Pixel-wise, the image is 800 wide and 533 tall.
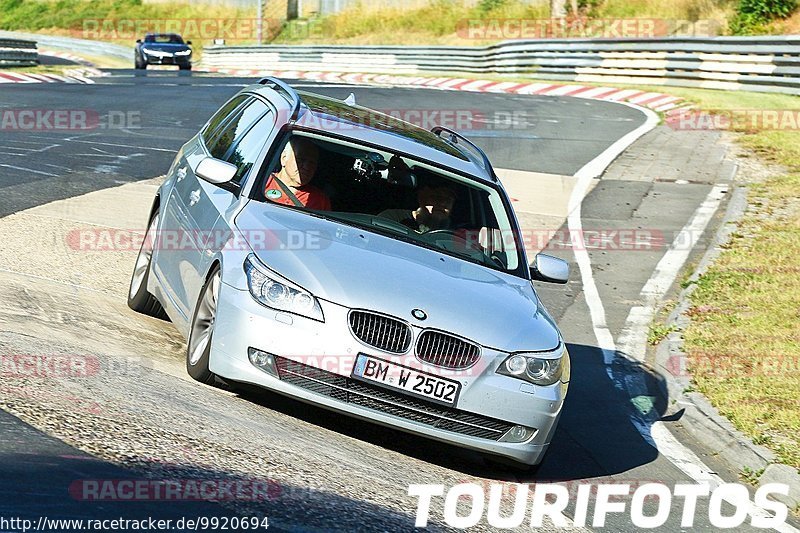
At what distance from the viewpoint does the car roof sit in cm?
791

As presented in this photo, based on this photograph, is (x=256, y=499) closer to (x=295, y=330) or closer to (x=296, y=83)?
(x=295, y=330)

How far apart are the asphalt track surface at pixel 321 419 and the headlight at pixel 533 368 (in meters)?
0.61

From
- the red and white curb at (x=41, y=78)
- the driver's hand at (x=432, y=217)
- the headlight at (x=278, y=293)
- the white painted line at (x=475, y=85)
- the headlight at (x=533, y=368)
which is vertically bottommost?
the white painted line at (x=475, y=85)

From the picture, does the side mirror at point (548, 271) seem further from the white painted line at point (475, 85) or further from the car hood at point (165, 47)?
the car hood at point (165, 47)

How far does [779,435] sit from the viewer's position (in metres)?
7.88

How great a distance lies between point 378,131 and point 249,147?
85 centimetres

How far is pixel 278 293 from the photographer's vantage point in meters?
6.41

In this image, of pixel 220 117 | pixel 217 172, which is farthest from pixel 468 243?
pixel 220 117

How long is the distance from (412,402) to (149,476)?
5.53 feet

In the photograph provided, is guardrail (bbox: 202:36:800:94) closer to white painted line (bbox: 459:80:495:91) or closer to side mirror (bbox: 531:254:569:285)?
white painted line (bbox: 459:80:495:91)

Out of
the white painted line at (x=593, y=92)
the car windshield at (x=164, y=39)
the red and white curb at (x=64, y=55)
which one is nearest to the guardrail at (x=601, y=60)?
the white painted line at (x=593, y=92)

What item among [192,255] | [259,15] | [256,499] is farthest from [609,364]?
[259,15]

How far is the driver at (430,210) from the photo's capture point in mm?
7691

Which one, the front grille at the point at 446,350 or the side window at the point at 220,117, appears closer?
the front grille at the point at 446,350
